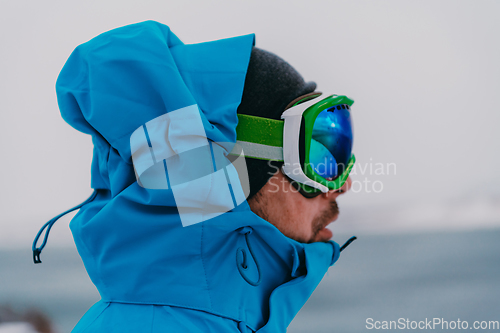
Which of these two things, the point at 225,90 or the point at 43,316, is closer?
the point at 225,90

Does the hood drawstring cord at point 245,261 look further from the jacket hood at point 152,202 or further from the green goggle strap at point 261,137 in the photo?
the green goggle strap at point 261,137

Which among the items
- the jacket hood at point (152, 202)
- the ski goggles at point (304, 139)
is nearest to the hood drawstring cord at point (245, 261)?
the jacket hood at point (152, 202)

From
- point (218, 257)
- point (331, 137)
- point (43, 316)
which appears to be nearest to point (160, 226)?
point (218, 257)

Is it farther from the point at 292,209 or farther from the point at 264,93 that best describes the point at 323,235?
the point at 264,93

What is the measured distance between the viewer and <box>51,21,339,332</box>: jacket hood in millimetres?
539

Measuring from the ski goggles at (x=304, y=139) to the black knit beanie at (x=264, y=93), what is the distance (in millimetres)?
13

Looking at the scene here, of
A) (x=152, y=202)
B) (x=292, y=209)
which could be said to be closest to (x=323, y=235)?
(x=292, y=209)

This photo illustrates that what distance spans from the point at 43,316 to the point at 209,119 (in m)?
1.97

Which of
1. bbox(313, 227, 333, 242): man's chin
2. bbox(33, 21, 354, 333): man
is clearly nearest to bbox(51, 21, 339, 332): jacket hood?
bbox(33, 21, 354, 333): man

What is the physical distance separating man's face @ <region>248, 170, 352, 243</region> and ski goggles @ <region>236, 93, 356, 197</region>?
2 cm

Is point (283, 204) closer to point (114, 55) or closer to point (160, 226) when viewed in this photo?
point (160, 226)

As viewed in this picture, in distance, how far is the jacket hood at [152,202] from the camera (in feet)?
1.77

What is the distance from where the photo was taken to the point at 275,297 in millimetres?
646

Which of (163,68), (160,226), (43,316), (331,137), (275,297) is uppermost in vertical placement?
(163,68)
